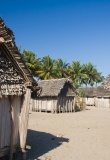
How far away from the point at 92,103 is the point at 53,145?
38.1 metres

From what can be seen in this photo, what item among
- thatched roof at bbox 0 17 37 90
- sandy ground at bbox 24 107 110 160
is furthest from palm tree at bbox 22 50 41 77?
thatched roof at bbox 0 17 37 90

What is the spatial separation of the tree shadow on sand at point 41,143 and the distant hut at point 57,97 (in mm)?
14693

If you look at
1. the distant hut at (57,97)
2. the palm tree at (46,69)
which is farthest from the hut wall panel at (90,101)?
the distant hut at (57,97)

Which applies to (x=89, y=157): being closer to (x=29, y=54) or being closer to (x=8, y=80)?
(x=8, y=80)

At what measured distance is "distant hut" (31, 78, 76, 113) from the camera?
2983 cm

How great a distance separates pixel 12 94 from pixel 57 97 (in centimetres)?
2127

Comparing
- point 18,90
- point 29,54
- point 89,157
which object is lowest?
point 89,157

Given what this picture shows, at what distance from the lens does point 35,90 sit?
393 inches

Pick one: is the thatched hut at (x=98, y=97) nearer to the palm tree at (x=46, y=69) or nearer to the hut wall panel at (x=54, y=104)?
the palm tree at (x=46, y=69)

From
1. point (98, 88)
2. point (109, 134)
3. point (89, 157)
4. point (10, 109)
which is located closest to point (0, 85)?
point (10, 109)

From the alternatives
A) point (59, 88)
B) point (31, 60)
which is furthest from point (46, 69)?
point (59, 88)

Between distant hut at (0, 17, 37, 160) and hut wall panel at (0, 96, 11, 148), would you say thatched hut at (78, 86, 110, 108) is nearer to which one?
distant hut at (0, 17, 37, 160)

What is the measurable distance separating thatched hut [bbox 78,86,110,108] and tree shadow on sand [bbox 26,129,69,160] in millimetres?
31001

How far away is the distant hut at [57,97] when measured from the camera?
29828mm
